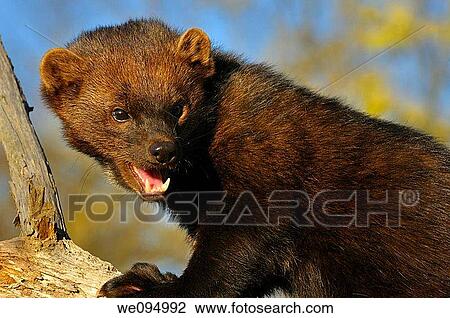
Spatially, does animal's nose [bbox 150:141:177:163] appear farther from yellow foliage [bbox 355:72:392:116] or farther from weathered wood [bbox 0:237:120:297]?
yellow foliage [bbox 355:72:392:116]

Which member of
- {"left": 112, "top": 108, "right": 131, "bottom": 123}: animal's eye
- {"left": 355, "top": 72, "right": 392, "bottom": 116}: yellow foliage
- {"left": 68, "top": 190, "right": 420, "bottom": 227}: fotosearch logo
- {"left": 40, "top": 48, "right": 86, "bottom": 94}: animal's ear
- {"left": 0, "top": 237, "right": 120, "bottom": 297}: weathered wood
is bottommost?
{"left": 0, "top": 237, "right": 120, "bottom": 297}: weathered wood

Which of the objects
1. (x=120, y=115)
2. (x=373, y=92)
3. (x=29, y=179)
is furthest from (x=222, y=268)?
(x=373, y=92)

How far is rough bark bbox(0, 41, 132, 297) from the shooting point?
14.9ft

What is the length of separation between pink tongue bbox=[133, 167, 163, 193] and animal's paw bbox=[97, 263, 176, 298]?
1.49ft

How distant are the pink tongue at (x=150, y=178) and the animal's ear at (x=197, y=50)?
665mm

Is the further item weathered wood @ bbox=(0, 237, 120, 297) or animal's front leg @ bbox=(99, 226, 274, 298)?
weathered wood @ bbox=(0, 237, 120, 297)

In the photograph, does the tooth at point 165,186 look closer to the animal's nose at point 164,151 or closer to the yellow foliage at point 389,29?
the animal's nose at point 164,151

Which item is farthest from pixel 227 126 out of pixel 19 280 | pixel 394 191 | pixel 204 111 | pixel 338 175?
pixel 19 280

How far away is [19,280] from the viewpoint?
15.0 feet

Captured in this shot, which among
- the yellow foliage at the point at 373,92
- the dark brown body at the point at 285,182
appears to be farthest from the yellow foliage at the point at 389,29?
the dark brown body at the point at 285,182

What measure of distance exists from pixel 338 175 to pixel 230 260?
30.9 inches

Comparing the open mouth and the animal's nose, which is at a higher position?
the open mouth
